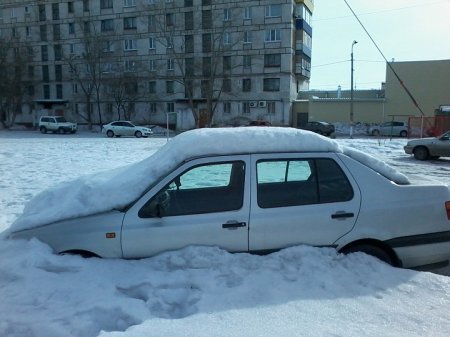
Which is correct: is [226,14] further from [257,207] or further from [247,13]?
[257,207]

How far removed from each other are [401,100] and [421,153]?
31.3m

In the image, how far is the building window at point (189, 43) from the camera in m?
50.1

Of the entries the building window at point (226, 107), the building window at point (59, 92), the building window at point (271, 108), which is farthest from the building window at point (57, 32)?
the building window at point (271, 108)

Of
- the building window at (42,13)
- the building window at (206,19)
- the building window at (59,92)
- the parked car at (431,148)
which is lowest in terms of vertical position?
the parked car at (431,148)

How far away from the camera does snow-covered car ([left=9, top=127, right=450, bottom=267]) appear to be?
3664mm

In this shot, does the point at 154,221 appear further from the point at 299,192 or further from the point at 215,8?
the point at 215,8

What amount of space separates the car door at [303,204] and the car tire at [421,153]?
49.1 ft

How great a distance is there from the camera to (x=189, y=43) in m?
50.2

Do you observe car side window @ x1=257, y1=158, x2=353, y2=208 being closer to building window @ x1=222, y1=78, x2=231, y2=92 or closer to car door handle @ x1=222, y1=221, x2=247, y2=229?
car door handle @ x1=222, y1=221, x2=247, y2=229

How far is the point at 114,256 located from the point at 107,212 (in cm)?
41

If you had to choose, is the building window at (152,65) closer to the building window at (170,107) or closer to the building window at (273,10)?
the building window at (170,107)

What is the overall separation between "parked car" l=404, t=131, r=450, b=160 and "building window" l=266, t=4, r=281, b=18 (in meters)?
34.2

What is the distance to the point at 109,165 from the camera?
13.0 meters

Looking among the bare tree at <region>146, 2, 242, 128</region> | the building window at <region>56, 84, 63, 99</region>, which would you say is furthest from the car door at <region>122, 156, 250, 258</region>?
the building window at <region>56, 84, 63, 99</region>
